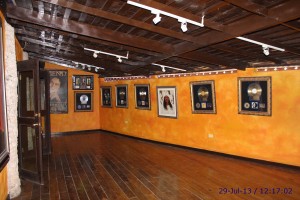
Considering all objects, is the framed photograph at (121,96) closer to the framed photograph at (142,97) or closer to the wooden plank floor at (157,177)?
the framed photograph at (142,97)

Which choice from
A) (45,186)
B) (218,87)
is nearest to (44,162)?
(45,186)

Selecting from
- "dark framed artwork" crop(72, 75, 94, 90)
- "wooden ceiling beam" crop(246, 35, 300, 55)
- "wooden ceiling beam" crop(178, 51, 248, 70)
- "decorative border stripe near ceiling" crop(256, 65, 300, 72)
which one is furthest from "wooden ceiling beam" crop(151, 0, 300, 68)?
"dark framed artwork" crop(72, 75, 94, 90)

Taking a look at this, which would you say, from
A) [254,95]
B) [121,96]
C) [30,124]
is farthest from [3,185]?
[121,96]

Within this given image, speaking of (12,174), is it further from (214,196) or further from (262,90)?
(262,90)

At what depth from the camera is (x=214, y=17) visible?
3.86 meters

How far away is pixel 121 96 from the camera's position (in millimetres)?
11336

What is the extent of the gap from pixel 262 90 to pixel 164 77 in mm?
3682

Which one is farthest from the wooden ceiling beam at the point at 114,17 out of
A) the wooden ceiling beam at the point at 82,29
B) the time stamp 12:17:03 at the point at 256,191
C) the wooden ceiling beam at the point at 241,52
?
the time stamp 12:17:03 at the point at 256,191

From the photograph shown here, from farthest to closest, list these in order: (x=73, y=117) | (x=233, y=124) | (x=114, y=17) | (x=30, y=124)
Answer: (x=73, y=117), (x=233, y=124), (x=30, y=124), (x=114, y=17)

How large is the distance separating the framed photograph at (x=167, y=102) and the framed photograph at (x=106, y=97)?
10.8 feet

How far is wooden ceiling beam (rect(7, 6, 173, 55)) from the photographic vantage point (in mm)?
4372

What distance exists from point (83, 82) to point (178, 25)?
8.69 metres

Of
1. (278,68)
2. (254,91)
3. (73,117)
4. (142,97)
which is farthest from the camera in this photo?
(73,117)

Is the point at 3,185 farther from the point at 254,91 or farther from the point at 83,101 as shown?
the point at 83,101
